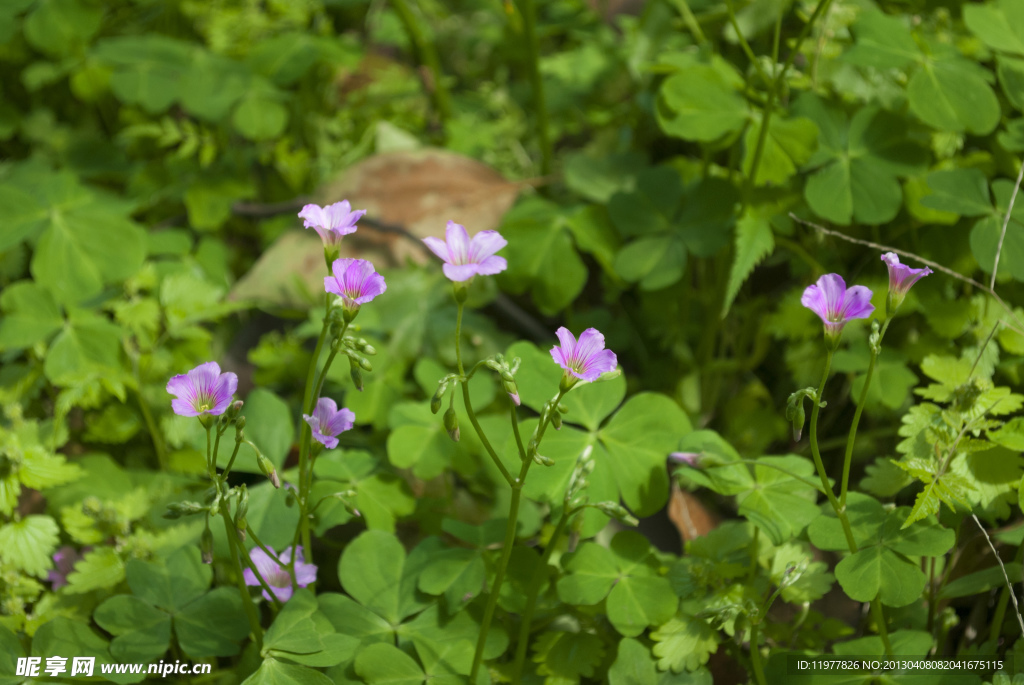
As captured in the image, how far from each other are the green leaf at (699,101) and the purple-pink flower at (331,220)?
1112 mm

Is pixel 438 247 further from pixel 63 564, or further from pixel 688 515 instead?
pixel 63 564

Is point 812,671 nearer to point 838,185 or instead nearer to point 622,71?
point 838,185

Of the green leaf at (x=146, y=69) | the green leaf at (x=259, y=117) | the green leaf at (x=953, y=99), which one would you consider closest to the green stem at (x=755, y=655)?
the green leaf at (x=953, y=99)

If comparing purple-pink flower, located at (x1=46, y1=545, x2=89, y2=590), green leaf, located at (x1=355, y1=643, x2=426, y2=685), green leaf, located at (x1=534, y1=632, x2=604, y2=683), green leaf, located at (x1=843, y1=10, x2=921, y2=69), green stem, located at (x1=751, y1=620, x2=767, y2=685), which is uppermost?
green leaf, located at (x1=843, y1=10, x2=921, y2=69)

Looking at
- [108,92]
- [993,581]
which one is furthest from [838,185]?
[108,92]

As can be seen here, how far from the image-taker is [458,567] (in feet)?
5.40

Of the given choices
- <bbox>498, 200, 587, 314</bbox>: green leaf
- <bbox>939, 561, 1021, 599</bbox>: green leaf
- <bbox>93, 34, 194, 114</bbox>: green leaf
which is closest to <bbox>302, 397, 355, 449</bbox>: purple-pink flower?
<bbox>498, 200, 587, 314</bbox>: green leaf

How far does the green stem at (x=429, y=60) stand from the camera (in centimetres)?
303

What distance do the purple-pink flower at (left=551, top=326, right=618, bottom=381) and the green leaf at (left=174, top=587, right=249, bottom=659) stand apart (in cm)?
98

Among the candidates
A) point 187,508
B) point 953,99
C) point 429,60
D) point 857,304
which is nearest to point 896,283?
point 857,304

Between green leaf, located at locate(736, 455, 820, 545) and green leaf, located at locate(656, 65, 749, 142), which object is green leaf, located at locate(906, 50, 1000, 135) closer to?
green leaf, located at locate(656, 65, 749, 142)

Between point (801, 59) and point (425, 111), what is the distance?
5.29ft

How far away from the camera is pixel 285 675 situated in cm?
134

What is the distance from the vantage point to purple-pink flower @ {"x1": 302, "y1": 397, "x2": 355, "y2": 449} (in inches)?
53.9
